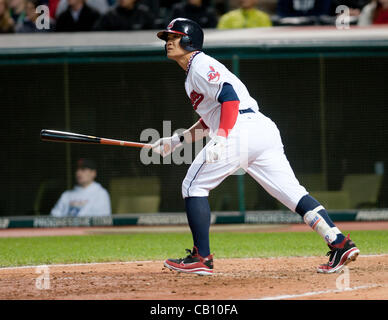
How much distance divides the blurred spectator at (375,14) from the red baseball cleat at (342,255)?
224 inches

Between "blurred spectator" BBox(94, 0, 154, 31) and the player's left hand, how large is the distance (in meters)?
5.71

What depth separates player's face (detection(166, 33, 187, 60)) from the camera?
17.9ft

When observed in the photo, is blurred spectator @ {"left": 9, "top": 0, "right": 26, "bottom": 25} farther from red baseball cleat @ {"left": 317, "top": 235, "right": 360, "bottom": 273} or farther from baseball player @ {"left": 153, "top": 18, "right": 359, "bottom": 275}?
red baseball cleat @ {"left": 317, "top": 235, "right": 360, "bottom": 273}

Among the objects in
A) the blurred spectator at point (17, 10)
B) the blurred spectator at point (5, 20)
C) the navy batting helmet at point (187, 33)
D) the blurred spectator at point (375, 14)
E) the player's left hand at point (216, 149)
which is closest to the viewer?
the player's left hand at point (216, 149)

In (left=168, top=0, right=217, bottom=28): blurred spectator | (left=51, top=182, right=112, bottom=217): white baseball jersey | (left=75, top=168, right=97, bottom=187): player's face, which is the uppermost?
(left=168, top=0, right=217, bottom=28): blurred spectator

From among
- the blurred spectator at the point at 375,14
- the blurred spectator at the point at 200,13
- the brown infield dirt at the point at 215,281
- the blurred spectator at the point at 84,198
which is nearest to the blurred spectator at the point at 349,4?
the blurred spectator at the point at 375,14

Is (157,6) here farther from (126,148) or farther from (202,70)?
(202,70)

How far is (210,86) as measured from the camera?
17.1 ft

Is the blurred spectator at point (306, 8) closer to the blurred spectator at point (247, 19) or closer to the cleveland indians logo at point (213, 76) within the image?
the blurred spectator at point (247, 19)

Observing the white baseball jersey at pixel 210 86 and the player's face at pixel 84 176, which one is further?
the player's face at pixel 84 176

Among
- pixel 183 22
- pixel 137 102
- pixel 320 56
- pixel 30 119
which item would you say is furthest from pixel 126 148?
pixel 183 22

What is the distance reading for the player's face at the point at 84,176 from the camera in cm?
960

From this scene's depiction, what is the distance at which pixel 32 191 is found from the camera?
9602mm

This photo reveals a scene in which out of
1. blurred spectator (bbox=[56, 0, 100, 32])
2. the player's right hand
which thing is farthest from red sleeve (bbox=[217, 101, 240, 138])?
blurred spectator (bbox=[56, 0, 100, 32])
